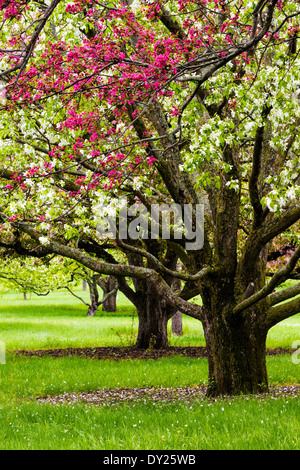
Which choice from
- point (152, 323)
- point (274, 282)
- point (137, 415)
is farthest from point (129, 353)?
point (274, 282)

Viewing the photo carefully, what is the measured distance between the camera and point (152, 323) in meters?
17.4

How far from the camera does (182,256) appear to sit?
9.77 m

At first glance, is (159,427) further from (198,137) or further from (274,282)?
(198,137)

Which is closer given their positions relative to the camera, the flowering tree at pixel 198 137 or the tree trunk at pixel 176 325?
the flowering tree at pixel 198 137

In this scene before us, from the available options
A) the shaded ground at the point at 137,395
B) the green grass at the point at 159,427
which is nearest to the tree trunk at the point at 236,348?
the shaded ground at the point at 137,395

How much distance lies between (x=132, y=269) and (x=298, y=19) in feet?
18.2

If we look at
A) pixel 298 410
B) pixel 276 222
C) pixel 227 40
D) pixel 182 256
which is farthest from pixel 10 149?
pixel 298 410

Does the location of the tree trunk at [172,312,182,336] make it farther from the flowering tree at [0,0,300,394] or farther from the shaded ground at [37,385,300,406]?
the flowering tree at [0,0,300,394]

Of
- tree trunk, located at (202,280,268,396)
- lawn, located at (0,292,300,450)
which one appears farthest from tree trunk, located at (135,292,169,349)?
tree trunk, located at (202,280,268,396)

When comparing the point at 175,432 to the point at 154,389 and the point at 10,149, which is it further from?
the point at 10,149

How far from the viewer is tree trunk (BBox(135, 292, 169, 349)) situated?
56.7 feet

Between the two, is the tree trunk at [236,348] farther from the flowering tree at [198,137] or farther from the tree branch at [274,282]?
the tree branch at [274,282]

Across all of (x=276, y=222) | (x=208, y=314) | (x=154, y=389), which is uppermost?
(x=276, y=222)

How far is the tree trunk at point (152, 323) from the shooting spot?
17.3 metres
